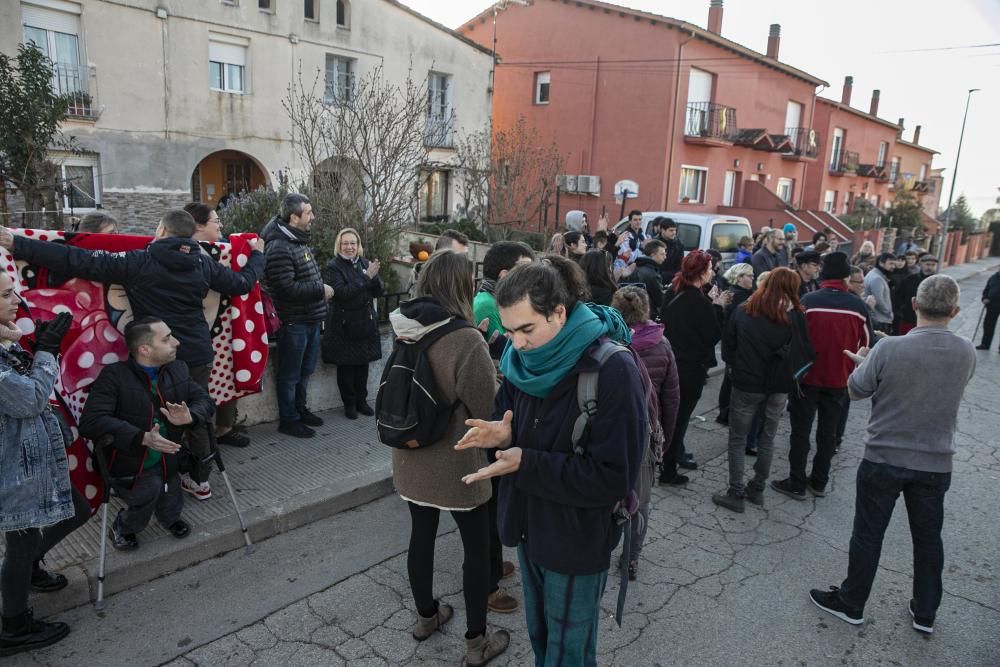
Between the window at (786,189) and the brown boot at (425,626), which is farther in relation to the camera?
the window at (786,189)

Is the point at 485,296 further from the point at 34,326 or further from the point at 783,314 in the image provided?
the point at 34,326

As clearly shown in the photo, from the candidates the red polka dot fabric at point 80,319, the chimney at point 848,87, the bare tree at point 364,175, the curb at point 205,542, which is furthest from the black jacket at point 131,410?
the chimney at point 848,87

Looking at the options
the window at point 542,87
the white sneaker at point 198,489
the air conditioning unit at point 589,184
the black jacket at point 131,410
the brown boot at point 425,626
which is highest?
the window at point 542,87

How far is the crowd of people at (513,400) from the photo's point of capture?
7.55ft

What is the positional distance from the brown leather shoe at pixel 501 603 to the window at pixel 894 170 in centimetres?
4322

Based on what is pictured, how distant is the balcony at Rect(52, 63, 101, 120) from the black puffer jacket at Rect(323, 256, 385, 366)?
41.2ft

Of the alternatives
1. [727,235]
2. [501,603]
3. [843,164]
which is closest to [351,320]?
[501,603]

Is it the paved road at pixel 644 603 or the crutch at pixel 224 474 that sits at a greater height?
the crutch at pixel 224 474

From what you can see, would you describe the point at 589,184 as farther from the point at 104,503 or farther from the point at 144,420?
the point at 104,503

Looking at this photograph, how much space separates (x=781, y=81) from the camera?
26094 mm

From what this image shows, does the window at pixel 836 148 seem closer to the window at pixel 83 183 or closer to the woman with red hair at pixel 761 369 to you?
the window at pixel 83 183

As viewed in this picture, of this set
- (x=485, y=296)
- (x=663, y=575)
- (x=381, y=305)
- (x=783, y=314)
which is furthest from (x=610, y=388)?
(x=381, y=305)

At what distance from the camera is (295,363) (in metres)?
5.58

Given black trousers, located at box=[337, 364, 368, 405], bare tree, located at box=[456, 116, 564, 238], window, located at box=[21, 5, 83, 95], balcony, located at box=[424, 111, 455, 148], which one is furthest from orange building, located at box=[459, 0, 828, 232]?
black trousers, located at box=[337, 364, 368, 405]
